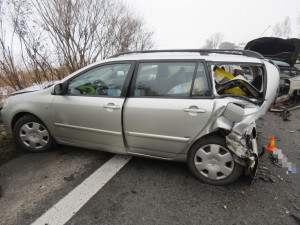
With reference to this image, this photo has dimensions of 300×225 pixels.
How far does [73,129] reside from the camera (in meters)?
2.79

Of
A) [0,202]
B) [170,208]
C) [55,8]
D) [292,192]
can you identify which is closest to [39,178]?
[0,202]

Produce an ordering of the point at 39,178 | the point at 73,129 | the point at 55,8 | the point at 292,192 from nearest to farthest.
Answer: the point at 292,192
the point at 39,178
the point at 73,129
the point at 55,8

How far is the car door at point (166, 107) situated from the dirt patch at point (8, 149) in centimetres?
206

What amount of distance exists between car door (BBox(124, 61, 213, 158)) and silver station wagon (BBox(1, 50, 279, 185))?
0.04 feet

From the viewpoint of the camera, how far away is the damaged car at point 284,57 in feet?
15.8

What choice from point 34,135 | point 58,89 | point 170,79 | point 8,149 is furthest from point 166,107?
point 8,149

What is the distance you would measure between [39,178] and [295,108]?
633cm

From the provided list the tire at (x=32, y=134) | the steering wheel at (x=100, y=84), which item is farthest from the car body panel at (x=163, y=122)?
the tire at (x=32, y=134)

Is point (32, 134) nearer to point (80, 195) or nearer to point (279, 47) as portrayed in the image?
point (80, 195)

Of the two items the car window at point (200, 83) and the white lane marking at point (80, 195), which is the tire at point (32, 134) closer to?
the white lane marking at point (80, 195)

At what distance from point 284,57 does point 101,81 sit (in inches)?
215

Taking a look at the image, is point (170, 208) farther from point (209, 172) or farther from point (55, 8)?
point (55, 8)

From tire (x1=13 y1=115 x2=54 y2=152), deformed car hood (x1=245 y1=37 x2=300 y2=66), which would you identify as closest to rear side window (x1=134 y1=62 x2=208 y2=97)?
tire (x1=13 y1=115 x2=54 y2=152)

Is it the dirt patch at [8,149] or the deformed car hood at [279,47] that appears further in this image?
the deformed car hood at [279,47]
